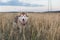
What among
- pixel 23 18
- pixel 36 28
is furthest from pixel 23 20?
pixel 36 28

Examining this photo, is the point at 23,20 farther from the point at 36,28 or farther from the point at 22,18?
the point at 36,28

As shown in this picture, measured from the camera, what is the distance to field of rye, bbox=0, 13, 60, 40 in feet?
4.69

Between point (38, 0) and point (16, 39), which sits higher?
point (38, 0)

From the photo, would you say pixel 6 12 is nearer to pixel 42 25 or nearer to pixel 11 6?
pixel 11 6

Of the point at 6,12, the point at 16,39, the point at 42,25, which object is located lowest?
the point at 16,39

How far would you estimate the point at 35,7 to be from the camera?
4.75 ft

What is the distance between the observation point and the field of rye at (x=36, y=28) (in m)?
1.43

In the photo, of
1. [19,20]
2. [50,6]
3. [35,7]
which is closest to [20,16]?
[19,20]

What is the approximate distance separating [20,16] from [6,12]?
0.12 metres

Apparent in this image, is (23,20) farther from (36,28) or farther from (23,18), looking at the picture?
(36,28)

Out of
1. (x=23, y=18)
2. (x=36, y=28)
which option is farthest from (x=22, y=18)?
(x=36, y=28)

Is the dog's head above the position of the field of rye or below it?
above

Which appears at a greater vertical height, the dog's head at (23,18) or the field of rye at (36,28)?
the dog's head at (23,18)

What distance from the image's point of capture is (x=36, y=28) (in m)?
1.45
